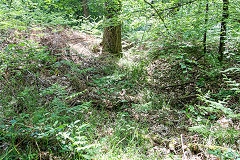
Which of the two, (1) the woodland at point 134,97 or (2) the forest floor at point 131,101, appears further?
(2) the forest floor at point 131,101

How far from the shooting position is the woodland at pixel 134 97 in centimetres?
161

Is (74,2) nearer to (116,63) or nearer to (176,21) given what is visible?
(116,63)

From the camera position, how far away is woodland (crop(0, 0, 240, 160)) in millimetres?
1610

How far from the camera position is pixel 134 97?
3.23 meters

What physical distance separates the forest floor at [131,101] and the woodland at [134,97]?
0.06ft

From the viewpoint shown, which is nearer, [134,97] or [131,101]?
[131,101]

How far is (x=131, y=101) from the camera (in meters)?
3.11

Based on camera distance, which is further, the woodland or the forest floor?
the forest floor

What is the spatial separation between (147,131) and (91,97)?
1.40 meters

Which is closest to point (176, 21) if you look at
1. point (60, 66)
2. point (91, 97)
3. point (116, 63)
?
point (116, 63)

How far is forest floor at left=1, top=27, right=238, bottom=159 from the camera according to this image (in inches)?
70.8

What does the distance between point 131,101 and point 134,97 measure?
16 cm

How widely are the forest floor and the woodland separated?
0.06 ft

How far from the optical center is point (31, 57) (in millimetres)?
3387
